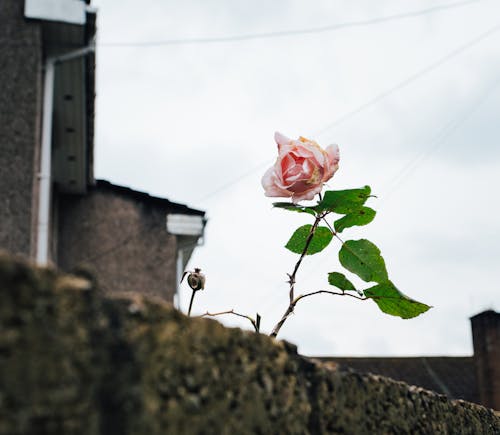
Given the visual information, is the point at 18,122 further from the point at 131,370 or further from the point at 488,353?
the point at 488,353

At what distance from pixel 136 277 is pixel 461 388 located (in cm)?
1631

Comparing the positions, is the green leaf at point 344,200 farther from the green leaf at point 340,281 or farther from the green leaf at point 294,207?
the green leaf at point 340,281

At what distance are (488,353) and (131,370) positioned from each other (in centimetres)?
2141

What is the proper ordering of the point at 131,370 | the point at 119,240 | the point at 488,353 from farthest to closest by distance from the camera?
the point at 488,353 < the point at 119,240 < the point at 131,370

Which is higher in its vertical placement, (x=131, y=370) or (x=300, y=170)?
(x=300, y=170)

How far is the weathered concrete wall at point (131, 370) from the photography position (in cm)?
82

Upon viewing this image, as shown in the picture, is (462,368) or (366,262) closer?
(366,262)

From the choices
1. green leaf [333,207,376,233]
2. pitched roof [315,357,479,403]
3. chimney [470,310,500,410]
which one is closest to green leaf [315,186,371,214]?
green leaf [333,207,376,233]

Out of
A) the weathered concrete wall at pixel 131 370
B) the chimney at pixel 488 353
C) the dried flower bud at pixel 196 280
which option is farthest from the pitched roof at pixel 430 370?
the weathered concrete wall at pixel 131 370

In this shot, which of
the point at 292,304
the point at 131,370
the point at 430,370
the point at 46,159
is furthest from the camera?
the point at 430,370

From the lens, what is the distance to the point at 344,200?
2176mm

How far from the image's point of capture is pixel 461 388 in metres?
24.0

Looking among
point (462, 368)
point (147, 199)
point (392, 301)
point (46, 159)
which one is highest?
point (147, 199)

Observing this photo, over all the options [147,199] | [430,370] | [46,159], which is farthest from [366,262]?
[430,370]
